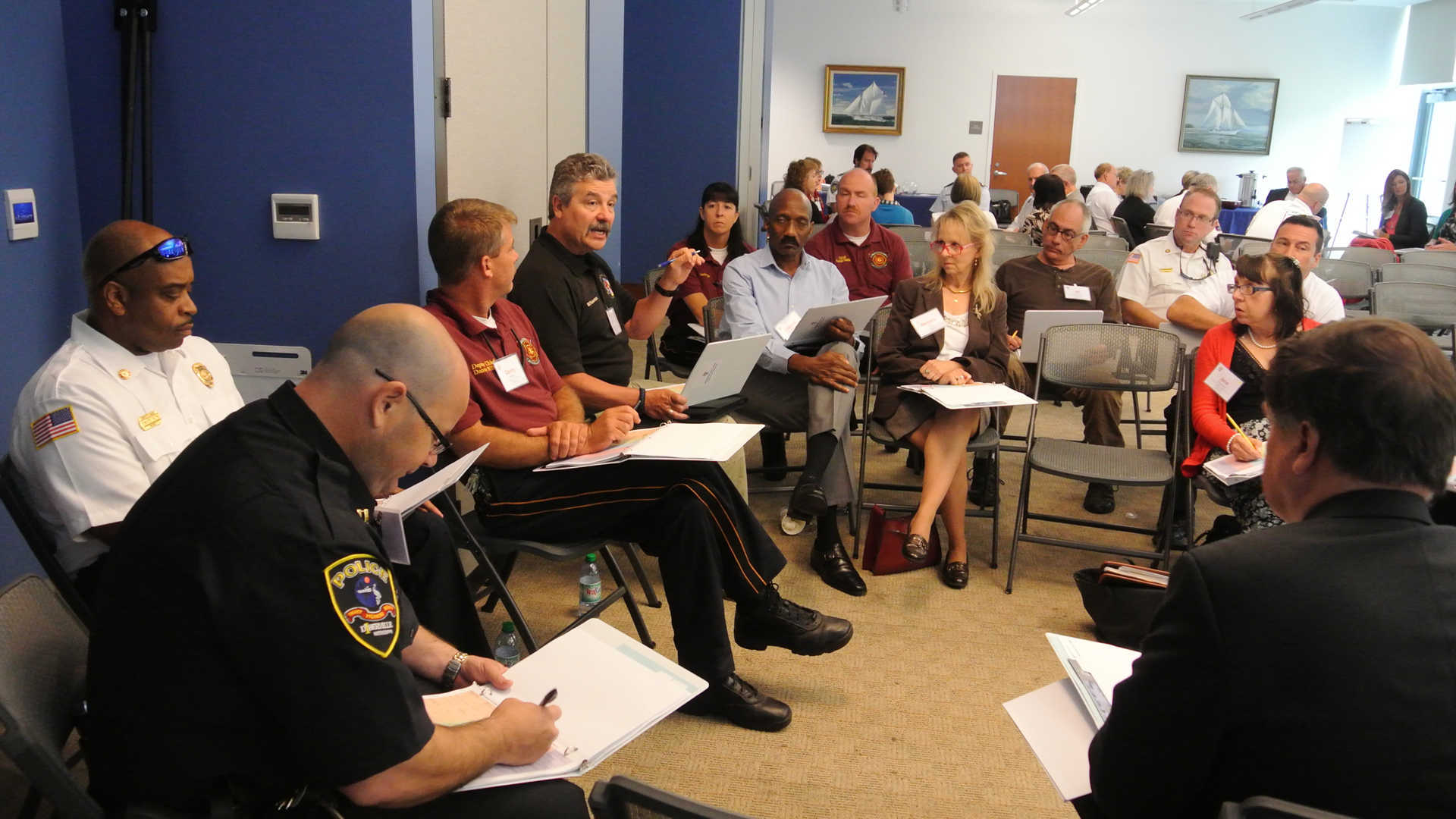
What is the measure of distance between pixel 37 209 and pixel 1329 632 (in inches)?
120

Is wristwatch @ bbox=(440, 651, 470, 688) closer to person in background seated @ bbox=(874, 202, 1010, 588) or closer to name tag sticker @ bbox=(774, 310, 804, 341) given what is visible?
person in background seated @ bbox=(874, 202, 1010, 588)

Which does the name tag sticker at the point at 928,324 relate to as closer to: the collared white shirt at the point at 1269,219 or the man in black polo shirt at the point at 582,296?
the man in black polo shirt at the point at 582,296

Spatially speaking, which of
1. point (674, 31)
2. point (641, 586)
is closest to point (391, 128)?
point (641, 586)

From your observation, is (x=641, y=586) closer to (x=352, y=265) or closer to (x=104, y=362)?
(x=352, y=265)

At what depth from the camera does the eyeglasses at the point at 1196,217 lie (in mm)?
4645

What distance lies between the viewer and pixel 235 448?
4.05ft

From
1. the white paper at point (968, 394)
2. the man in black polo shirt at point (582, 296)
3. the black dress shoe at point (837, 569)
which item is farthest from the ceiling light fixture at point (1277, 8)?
the man in black polo shirt at point (582, 296)

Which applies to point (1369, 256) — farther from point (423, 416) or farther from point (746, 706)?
point (423, 416)

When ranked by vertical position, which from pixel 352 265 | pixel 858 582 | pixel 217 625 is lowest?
pixel 858 582

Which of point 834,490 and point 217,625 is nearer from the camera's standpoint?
point 217,625

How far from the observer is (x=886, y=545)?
3701 millimetres

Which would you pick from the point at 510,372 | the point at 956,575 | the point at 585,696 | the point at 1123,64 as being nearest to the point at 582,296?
the point at 510,372

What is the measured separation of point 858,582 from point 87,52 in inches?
113

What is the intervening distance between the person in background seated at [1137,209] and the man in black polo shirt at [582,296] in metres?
7.37
